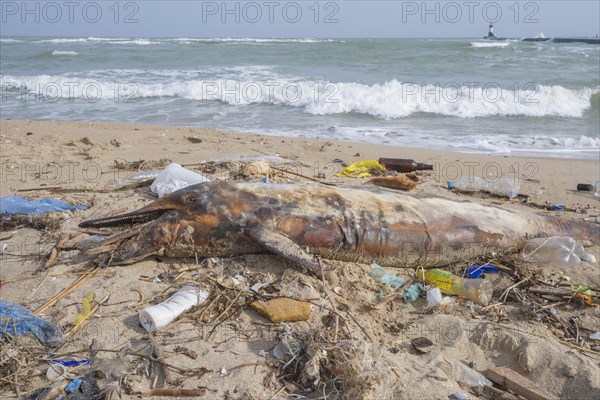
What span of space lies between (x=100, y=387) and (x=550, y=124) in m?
11.7

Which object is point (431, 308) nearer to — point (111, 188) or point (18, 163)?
point (111, 188)

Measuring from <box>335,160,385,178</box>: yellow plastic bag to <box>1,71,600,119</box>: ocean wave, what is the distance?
6.01m

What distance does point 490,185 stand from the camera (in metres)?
6.34

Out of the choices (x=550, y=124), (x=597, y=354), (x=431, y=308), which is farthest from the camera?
(x=550, y=124)

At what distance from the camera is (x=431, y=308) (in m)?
3.68

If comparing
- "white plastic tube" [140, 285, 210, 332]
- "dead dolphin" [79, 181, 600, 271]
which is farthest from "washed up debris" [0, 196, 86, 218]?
"white plastic tube" [140, 285, 210, 332]

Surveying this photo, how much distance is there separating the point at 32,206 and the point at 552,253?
496 centimetres

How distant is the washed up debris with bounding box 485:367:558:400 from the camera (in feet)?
8.93

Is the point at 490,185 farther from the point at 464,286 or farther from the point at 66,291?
the point at 66,291

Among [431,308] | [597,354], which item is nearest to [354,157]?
[431,308]

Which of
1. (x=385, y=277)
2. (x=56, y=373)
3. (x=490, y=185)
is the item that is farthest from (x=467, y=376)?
(x=490, y=185)

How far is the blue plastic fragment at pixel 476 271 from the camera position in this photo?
418 centimetres

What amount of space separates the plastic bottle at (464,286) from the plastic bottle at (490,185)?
255cm

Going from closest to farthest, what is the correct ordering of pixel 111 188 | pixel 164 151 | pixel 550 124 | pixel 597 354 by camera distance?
pixel 597 354, pixel 111 188, pixel 164 151, pixel 550 124
